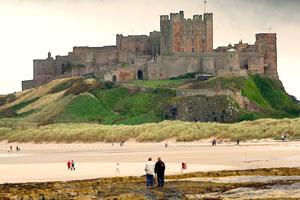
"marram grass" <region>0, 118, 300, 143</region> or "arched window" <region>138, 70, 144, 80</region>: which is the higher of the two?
"arched window" <region>138, 70, 144, 80</region>

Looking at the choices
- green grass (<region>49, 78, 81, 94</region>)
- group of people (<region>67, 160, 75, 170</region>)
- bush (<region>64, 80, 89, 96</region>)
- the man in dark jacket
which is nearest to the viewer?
the man in dark jacket

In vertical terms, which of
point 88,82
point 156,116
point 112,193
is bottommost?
point 112,193

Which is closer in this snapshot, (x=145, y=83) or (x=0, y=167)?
(x=0, y=167)

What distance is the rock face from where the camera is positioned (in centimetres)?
8081

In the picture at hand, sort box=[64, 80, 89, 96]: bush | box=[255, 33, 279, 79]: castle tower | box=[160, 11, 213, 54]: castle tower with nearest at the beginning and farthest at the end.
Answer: box=[255, 33, 279, 79]: castle tower < box=[64, 80, 89, 96]: bush < box=[160, 11, 213, 54]: castle tower

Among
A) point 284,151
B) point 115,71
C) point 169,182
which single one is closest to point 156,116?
point 115,71

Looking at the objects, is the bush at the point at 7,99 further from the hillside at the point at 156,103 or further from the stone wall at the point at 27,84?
the hillside at the point at 156,103

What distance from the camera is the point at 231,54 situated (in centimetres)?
9519

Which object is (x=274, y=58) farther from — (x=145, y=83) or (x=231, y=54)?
(x=145, y=83)

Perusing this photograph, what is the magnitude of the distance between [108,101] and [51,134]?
19.7 metres

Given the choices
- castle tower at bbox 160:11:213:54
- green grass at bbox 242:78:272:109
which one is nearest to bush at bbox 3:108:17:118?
castle tower at bbox 160:11:213:54

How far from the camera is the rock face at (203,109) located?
8081cm

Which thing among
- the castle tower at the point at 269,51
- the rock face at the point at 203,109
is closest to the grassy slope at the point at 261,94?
the rock face at the point at 203,109

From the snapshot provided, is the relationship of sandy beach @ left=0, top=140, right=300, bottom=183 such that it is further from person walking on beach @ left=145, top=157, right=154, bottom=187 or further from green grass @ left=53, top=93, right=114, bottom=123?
green grass @ left=53, top=93, right=114, bottom=123
